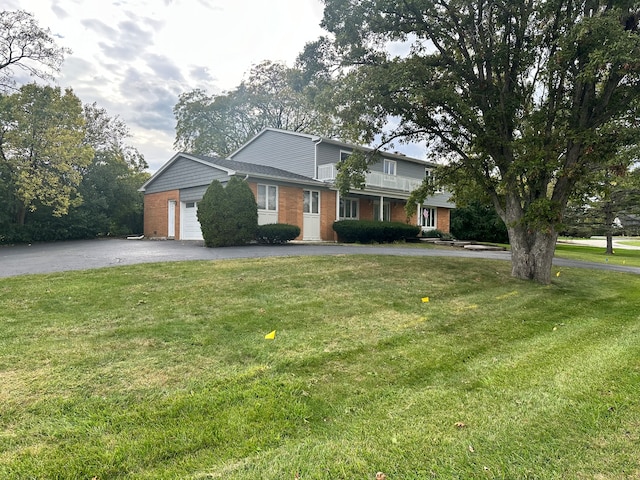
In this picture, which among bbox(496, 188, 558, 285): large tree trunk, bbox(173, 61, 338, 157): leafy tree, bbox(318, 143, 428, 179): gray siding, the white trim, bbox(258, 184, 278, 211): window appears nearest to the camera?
bbox(496, 188, 558, 285): large tree trunk

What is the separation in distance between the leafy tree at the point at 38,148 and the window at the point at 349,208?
14996mm

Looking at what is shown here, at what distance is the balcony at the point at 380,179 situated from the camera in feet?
66.6

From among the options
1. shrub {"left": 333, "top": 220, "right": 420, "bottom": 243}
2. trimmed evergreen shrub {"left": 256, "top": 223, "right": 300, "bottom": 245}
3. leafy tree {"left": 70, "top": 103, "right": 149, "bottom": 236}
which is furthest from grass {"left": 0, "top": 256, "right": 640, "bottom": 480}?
leafy tree {"left": 70, "top": 103, "right": 149, "bottom": 236}

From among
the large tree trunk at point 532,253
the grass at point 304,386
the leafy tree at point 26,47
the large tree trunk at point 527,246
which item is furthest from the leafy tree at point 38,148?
the large tree trunk at point 532,253

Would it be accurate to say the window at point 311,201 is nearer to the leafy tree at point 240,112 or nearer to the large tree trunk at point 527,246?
the large tree trunk at point 527,246

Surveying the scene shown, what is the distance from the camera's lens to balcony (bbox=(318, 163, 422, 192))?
20.3m

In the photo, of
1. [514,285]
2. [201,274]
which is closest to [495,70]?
[514,285]

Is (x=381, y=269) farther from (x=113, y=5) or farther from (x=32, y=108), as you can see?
(x=32, y=108)

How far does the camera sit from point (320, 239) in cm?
2055

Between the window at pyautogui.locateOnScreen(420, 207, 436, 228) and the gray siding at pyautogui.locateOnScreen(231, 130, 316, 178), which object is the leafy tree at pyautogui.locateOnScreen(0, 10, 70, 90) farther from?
the window at pyautogui.locateOnScreen(420, 207, 436, 228)

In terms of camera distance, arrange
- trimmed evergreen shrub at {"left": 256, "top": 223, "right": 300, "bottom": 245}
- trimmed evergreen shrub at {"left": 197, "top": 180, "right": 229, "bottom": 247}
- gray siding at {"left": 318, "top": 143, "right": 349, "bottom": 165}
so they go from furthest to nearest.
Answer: gray siding at {"left": 318, "top": 143, "right": 349, "bottom": 165} < trimmed evergreen shrub at {"left": 256, "top": 223, "right": 300, "bottom": 245} < trimmed evergreen shrub at {"left": 197, "top": 180, "right": 229, "bottom": 247}

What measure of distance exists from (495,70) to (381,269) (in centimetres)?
545

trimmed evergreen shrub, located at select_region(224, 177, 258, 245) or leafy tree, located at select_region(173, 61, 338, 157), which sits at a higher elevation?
leafy tree, located at select_region(173, 61, 338, 157)

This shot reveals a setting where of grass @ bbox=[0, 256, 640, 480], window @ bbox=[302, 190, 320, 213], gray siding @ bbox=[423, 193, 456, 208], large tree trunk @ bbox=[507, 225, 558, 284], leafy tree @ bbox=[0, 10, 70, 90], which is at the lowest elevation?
grass @ bbox=[0, 256, 640, 480]
